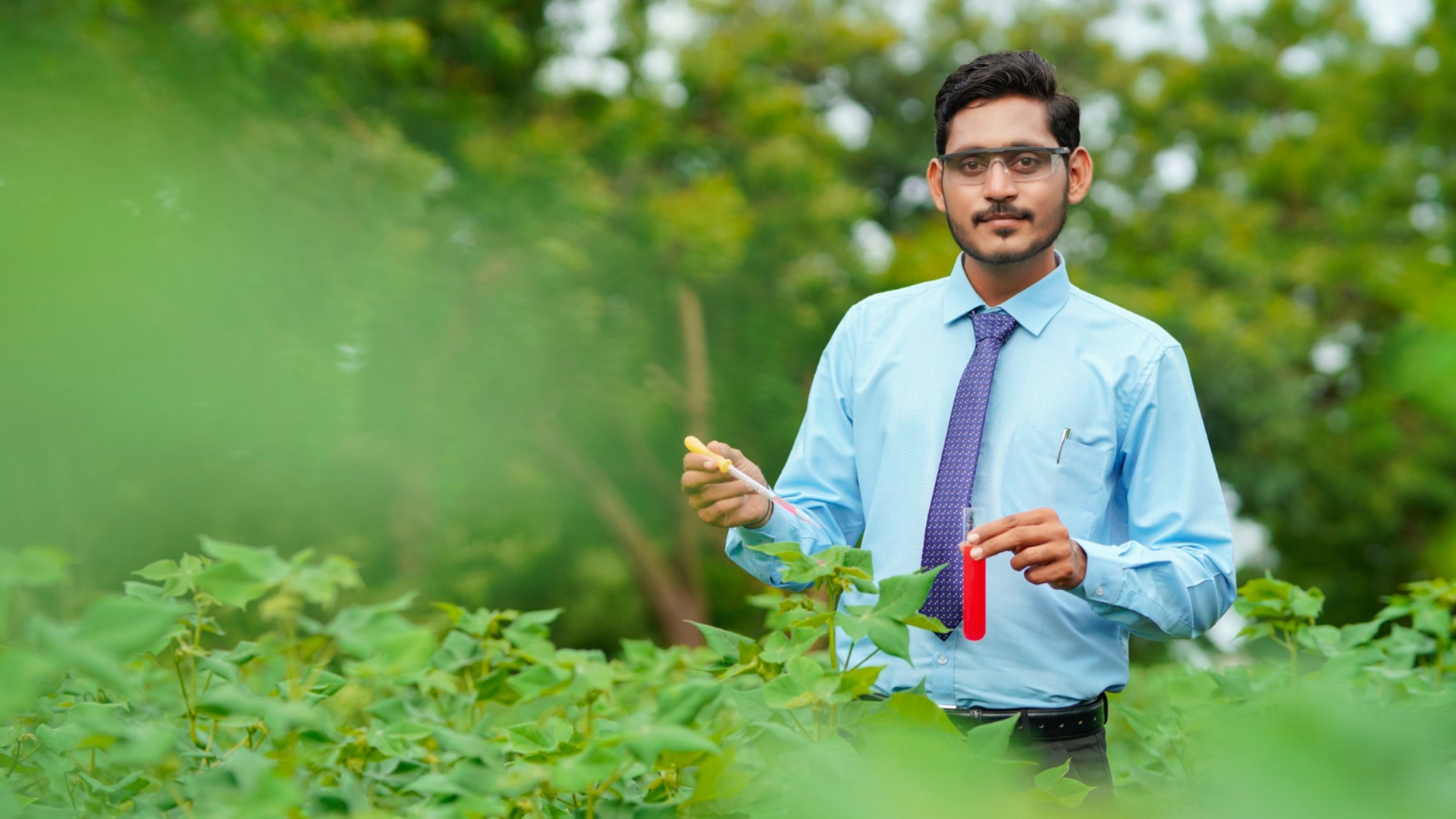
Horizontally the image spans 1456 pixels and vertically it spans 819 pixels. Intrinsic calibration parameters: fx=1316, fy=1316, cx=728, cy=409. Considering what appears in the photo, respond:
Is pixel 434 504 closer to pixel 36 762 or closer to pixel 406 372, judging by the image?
pixel 406 372

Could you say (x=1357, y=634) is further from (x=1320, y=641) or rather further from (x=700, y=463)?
(x=700, y=463)

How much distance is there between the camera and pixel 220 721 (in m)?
1.61

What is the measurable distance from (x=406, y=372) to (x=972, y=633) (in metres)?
9.34

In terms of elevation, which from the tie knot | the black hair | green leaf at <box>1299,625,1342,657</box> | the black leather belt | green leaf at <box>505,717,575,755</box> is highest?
the black hair

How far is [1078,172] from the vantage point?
230 centimetres

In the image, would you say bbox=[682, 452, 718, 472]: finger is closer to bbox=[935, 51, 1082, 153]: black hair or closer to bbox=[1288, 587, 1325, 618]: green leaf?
bbox=[935, 51, 1082, 153]: black hair

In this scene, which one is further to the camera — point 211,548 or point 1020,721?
point 1020,721

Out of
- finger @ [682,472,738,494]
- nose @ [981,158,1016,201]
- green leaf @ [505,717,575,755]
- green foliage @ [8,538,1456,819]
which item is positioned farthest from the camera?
nose @ [981,158,1016,201]

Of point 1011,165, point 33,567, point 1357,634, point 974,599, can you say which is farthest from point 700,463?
point 1357,634

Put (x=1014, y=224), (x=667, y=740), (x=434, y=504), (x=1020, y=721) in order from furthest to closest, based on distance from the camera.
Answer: (x=434, y=504) → (x=1014, y=224) → (x=1020, y=721) → (x=667, y=740)

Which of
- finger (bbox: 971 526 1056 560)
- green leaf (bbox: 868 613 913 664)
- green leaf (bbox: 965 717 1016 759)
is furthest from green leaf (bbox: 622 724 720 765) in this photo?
finger (bbox: 971 526 1056 560)

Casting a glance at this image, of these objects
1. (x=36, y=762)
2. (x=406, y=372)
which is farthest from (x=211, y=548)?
(x=406, y=372)

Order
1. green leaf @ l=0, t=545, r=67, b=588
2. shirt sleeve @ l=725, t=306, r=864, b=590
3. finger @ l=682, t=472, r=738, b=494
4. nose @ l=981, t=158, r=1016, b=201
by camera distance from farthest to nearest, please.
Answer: shirt sleeve @ l=725, t=306, r=864, b=590
nose @ l=981, t=158, r=1016, b=201
finger @ l=682, t=472, r=738, b=494
green leaf @ l=0, t=545, r=67, b=588

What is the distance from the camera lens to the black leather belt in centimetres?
201
